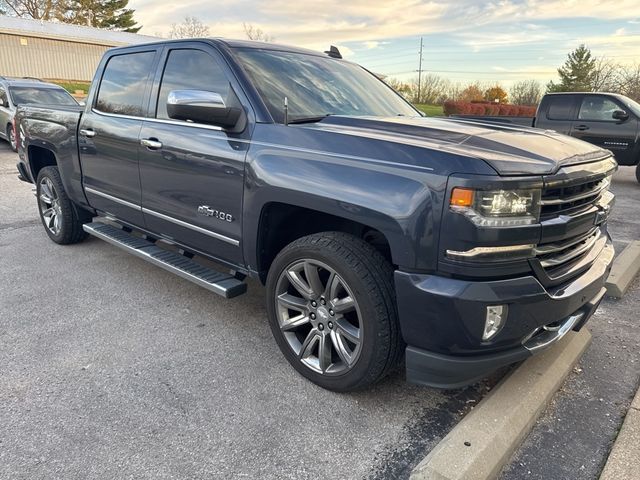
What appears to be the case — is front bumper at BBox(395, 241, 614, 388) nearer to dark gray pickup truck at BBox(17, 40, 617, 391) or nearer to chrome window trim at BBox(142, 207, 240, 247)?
dark gray pickup truck at BBox(17, 40, 617, 391)

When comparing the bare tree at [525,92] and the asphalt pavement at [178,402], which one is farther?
the bare tree at [525,92]

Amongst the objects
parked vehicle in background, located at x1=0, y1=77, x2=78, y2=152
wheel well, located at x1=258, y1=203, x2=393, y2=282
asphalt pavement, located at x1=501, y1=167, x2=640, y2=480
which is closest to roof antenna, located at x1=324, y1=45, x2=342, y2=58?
wheel well, located at x1=258, y1=203, x2=393, y2=282

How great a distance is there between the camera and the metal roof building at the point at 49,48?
27406mm

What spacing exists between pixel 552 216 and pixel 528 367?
3.31 feet

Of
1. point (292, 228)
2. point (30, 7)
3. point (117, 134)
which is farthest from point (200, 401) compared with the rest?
point (30, 7)

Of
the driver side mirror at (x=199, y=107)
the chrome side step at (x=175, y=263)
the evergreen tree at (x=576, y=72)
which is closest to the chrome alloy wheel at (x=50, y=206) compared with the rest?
the chrome side step at (x=175, y=263)

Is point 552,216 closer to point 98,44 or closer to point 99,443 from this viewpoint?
point 99,443

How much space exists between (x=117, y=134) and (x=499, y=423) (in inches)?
136

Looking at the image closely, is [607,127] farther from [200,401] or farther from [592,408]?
[200,401]

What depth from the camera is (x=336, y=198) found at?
248 centimetres

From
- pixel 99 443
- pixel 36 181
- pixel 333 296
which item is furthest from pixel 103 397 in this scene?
pixel 36 181

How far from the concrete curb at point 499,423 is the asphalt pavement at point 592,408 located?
0.23ft

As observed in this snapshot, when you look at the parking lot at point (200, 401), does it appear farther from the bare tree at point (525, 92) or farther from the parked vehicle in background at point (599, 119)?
the bare tree at point (525, 92)

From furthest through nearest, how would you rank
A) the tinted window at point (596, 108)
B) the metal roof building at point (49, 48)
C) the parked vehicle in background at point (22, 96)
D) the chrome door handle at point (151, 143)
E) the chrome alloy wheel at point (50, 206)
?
the metal roof building at point (49, 48) → the parked vehicle in background at point (22, 96) → the tinted window at point (596, 108) → the chrome alloy wheel at point (50, 206) → the chrome door handle at point (151, 143)
